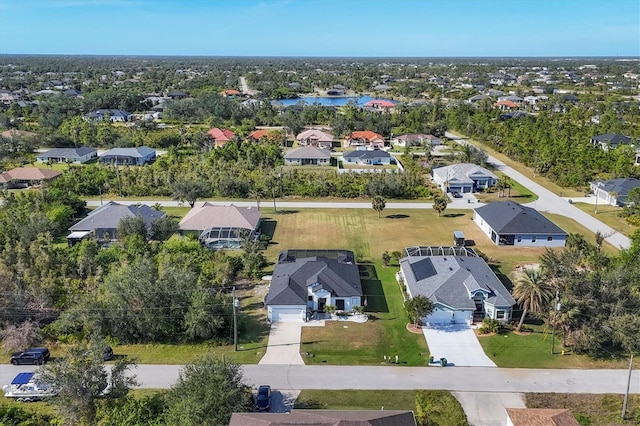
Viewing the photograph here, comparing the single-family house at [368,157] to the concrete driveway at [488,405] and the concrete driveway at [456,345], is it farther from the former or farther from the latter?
the concrete driveway at [488,405]

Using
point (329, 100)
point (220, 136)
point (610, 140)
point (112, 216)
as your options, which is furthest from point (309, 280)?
point (329, 100)

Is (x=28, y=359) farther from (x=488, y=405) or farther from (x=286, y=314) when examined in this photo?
(x=488, y=405)

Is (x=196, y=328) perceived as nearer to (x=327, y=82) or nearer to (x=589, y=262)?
(x=589, y=262)

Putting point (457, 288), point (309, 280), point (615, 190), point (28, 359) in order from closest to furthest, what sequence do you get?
point (28, 359)
point (457, 288)
point (309, 280)
point (615, 190)

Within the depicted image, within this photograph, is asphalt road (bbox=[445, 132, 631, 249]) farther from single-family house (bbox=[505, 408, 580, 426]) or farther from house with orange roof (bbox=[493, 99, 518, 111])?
house with orange roof (bbox=[493, 99, 518, 111])

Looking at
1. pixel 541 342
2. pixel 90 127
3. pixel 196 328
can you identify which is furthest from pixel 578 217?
pixel 90 127
